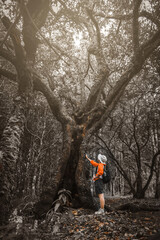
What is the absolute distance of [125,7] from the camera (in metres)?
8.31

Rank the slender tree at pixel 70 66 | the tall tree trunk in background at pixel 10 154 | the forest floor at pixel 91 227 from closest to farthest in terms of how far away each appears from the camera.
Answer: the forest floor at pixel 91 227
the tall tree trunk in background at pixel 10 154
the slender tree at pixel 70 66

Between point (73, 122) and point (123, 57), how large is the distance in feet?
19.6

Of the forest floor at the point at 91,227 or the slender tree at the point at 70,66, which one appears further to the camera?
the slender tree at the point at 70,66

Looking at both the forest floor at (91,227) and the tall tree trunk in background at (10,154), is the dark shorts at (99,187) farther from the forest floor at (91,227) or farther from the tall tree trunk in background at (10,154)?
the tall tree trunk in background at (10,154)

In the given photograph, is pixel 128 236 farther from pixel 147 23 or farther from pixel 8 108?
pixel 8 108

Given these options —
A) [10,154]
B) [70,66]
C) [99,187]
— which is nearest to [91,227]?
[99,187]

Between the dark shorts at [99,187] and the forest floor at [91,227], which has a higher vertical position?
the dark shorts at [99,187]

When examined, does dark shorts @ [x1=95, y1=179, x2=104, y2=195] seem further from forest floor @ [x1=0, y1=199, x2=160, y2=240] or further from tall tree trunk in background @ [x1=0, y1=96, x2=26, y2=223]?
tall tree trunk in background @ [x1=0, y1=96, x2=26, y2=223]

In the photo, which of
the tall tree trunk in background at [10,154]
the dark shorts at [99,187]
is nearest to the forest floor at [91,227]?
the tall tree trunk in background at [10,154]

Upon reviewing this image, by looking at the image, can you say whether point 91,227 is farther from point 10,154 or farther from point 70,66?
point 70,66

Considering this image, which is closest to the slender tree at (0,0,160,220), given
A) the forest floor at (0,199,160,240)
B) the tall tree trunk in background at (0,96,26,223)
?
the tall tree trunk in background at (0,96,26,223)

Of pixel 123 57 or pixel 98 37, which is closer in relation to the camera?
pixel 98 37

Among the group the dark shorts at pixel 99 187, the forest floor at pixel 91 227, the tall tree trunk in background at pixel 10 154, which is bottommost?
the forest floor at pixel 91 227

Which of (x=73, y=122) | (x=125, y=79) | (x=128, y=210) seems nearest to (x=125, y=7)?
(x=125, y=79)
